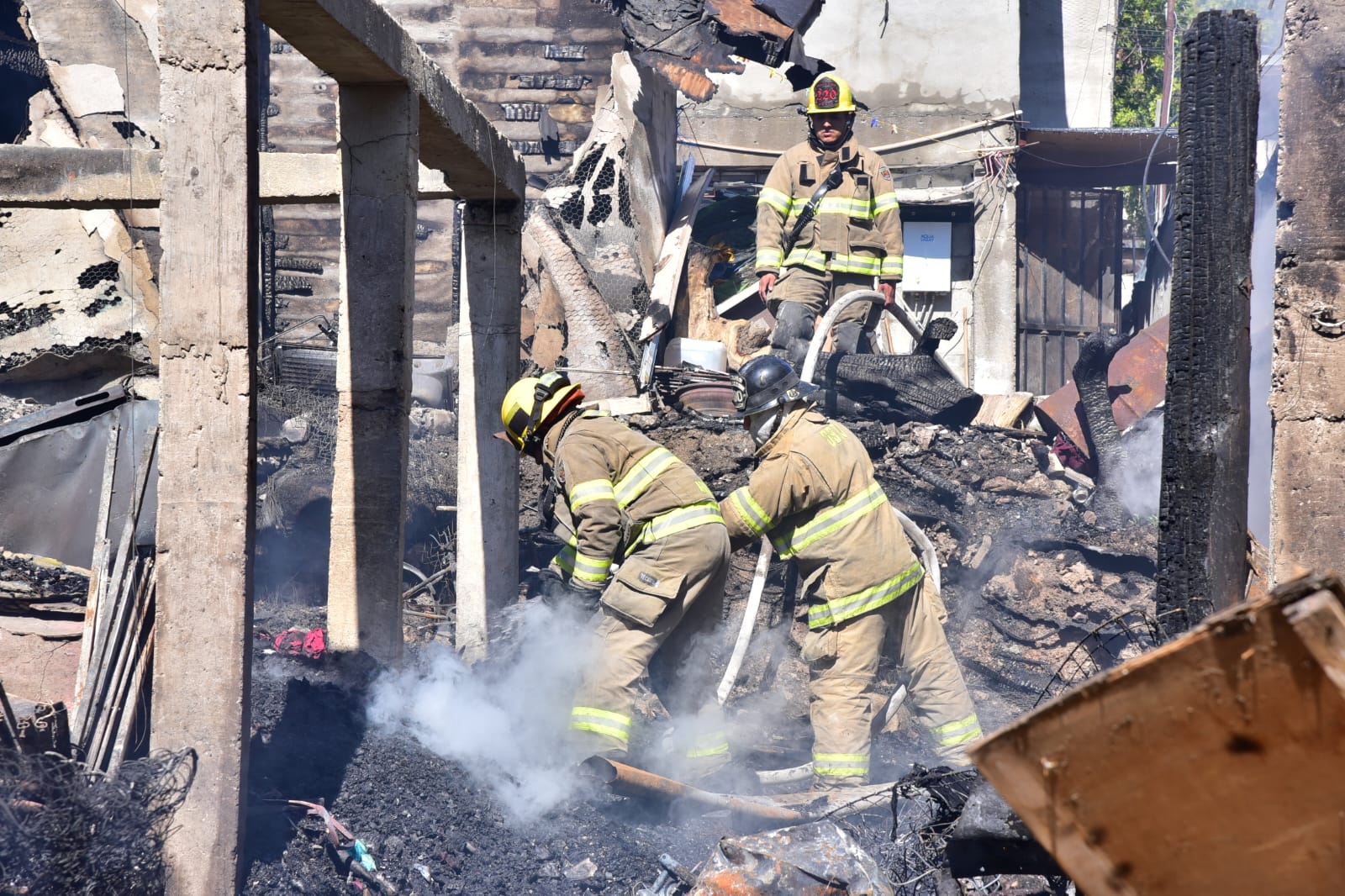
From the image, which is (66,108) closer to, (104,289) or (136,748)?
(104,289)

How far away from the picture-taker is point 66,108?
9242 millimetres

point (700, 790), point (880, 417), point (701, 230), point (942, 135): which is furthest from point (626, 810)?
point (942, 135)

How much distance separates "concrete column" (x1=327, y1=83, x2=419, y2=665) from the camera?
4.67 meters

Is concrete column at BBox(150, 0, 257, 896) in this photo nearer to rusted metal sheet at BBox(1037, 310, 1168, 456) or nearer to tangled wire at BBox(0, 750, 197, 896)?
tangled wire at BBox(0, 750, 197, 896)

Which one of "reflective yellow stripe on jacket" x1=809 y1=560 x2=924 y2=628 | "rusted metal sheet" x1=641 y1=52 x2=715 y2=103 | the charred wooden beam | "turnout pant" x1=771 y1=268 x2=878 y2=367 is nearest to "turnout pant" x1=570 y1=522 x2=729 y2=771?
"reflective yellow stripe on jacket" x1=809 y1=560 x2=924 y2=628

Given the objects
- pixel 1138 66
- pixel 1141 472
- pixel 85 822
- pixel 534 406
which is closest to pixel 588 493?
pixel 534 406

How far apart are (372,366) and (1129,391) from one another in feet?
21.2

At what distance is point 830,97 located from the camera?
797 cm

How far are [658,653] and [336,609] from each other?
167 centimetres

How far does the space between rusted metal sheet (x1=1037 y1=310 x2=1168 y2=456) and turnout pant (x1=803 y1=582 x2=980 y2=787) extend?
11.8 ft

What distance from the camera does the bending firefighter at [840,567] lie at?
17.5 feet

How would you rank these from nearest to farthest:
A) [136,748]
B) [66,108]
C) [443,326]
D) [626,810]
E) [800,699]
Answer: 1. [136,748]
2. [626,810]
3. [800,699]
4. [66,108]
5. [443,326]

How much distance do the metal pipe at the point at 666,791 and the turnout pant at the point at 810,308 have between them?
3867mm

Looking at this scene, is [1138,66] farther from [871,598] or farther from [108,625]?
[108,625]
